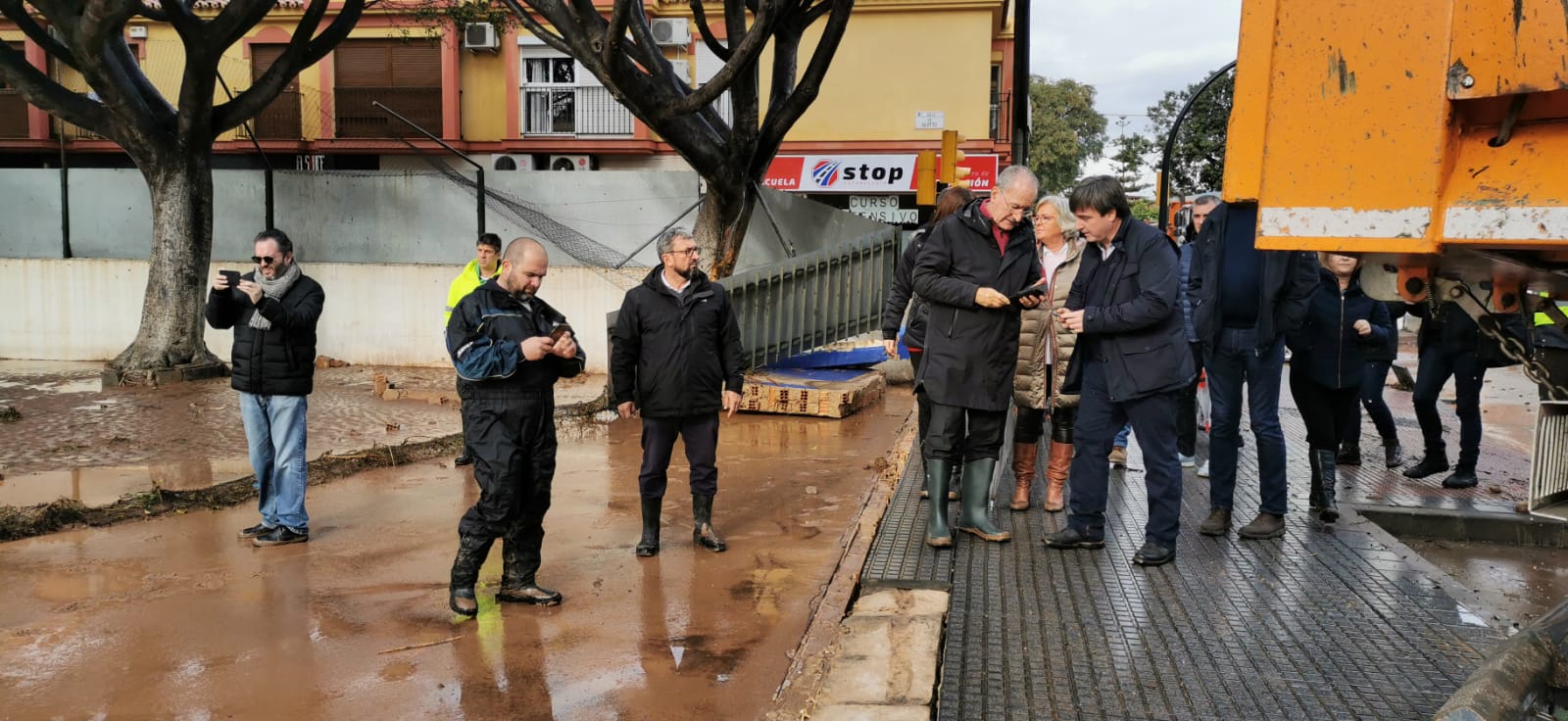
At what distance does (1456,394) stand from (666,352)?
5.82m

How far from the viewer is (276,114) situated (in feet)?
93.7

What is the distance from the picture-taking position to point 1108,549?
19.7ft

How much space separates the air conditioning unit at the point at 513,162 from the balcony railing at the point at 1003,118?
11384mm

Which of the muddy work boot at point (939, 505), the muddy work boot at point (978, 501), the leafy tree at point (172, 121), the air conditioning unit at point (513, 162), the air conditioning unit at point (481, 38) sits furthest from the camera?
the air conditioning unit at point (513, 162)

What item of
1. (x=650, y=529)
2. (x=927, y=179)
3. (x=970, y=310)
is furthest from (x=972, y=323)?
(x=927, y=179)

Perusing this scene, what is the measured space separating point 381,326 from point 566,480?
9.10 metres

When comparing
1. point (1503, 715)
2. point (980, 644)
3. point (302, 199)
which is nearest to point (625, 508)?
point (980, 644)

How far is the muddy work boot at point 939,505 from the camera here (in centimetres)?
589

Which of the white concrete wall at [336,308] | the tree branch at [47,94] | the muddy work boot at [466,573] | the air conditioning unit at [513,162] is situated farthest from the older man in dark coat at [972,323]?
the air conditioning unit at [513,162]

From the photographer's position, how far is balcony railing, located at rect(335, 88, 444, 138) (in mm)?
28359

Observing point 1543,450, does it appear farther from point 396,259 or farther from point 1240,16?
point 396,259

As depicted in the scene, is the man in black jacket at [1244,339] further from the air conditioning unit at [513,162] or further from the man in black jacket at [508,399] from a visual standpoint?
the air conditioning unit at [513,162]

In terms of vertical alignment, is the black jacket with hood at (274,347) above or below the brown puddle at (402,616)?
above

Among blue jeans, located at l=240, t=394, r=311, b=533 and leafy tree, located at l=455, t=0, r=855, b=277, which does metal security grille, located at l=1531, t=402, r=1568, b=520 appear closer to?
blue jeans, located at l=240, t=394, r=311, b=533
